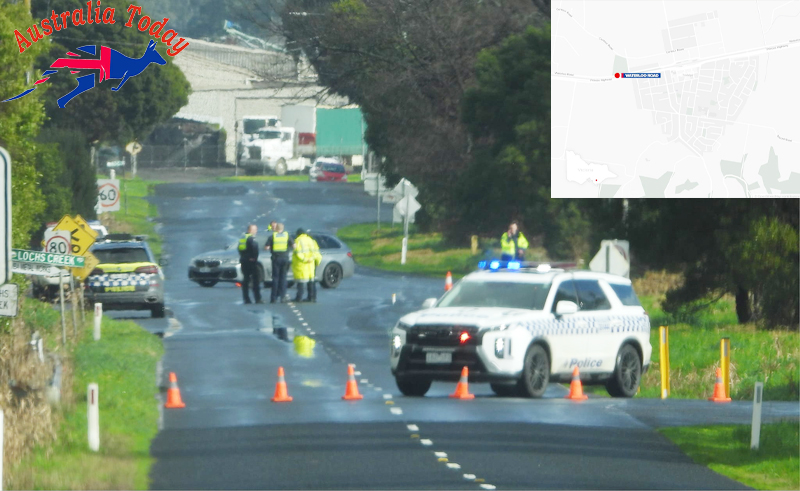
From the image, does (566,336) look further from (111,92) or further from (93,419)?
(111,92)

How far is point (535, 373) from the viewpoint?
17406mm

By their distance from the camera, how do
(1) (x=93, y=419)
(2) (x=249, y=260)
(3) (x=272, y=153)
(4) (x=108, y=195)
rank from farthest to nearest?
(3) (x=272, y=153) → (4) (x=108, y=195) → (2) (x=249, y=260) → (1) (x=93, y=419)

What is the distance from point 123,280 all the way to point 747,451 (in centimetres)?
1701

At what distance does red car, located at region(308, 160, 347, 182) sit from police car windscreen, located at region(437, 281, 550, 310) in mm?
68526

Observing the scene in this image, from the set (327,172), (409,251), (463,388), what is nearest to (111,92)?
(409,251)

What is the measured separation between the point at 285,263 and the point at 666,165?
11.8 metres

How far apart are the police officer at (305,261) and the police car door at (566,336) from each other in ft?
44.5

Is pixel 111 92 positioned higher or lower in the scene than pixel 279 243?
higher

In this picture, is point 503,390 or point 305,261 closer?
point 503,390

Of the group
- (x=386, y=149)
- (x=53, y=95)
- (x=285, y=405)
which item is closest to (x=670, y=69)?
(x=285, y=405)

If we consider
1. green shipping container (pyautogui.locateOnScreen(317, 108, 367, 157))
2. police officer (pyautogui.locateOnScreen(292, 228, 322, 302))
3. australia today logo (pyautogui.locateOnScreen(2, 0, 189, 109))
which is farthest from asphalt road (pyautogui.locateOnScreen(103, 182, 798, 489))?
green shipping container (pyautogui.locateOnScreen(317, 108, 367, 157))

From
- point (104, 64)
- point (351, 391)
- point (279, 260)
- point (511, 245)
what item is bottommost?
point (351, 391)

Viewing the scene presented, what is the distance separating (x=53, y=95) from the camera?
60.1 meters

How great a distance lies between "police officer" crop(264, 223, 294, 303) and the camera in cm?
3138
